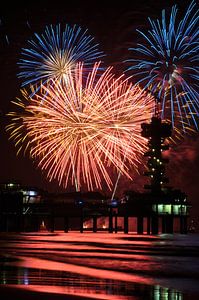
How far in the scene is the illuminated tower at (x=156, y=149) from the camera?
382 ft

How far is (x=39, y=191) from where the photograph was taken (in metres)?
136

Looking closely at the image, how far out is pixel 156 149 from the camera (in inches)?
4663

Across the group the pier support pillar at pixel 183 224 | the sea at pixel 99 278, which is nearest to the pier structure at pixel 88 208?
the pier support pillar at pixel 183 224

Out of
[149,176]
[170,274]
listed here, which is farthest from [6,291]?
[149,176]

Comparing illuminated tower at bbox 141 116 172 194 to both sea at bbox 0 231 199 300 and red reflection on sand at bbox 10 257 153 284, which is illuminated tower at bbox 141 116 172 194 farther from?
red reflection on sand at bbox 10 257 153 284

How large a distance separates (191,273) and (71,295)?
13505 mm

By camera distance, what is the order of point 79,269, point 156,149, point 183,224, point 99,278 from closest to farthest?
point 99,278 < point 79,269 < point 156,149 < point 183,224

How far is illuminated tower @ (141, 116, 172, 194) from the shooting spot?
4584 inches

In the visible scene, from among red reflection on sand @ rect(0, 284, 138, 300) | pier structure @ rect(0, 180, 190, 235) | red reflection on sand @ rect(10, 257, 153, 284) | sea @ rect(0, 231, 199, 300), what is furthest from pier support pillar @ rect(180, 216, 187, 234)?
red reflection on sand @ rect(0, 284, 138, 300)

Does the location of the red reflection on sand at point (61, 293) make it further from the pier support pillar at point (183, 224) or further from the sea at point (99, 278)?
the pier support pillar at point (183, 224)

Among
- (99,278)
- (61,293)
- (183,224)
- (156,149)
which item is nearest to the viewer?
(61,293)

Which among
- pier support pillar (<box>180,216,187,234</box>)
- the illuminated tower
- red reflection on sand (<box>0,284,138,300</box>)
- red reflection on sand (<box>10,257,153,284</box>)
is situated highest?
the illuminated tower

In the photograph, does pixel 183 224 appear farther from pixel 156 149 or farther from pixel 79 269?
pixel 79 269

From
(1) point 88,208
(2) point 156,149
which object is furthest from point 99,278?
(1) point 88,208
